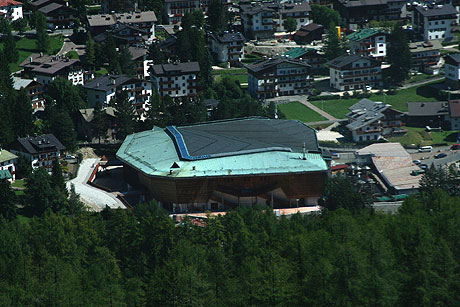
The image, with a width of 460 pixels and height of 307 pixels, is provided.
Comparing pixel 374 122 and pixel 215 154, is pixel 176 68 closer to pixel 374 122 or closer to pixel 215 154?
pixel 374 122

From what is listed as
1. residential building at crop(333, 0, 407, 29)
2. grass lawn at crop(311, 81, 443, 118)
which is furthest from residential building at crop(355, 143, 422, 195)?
residential building at crop(333, 0, 407, 29)

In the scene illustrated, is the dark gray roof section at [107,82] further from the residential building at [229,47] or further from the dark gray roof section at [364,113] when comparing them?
the dark gray roof section at [364,113]

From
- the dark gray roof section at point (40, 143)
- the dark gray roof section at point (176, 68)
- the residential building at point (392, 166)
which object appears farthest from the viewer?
the dark gray roof section at point (176, 68)

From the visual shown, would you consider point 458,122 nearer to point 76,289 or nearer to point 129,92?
point 129,92

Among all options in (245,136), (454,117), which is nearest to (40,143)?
(245,136)

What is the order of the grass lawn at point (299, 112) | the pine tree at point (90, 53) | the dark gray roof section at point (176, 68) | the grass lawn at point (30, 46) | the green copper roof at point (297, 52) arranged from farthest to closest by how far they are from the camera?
the green copper roof at point (297, 52) < the grass lawn at point (30, 46) < the pine tree at point (90, 53) < the dark gray roof section at point (176, 68) < the grass lawn at point (299, 112)

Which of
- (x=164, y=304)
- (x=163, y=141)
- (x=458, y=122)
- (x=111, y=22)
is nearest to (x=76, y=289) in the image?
(x=164, y=304)

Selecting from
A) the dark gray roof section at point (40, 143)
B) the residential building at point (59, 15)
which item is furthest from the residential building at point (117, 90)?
the residential building at point (59, 15)
